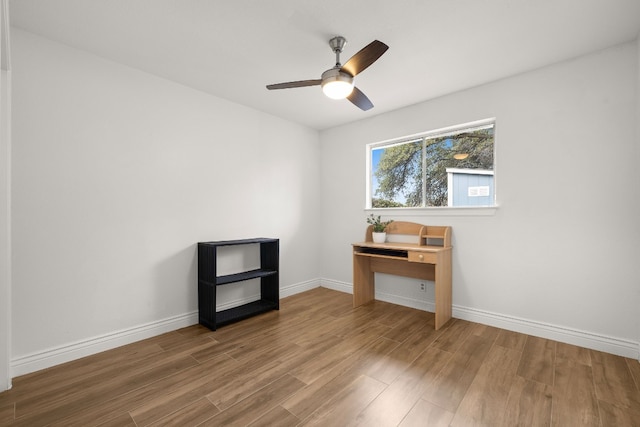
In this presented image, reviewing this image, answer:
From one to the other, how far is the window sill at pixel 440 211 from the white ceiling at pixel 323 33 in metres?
1.32

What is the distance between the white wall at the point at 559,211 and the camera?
2271 mm

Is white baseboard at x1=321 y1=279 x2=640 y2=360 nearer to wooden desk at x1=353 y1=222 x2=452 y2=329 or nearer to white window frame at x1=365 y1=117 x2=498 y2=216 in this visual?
wooden desk at x1=353 y1=222 x2=452 y2=329

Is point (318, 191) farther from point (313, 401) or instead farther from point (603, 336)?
point (603, 336)

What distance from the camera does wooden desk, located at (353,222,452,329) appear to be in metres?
2.85

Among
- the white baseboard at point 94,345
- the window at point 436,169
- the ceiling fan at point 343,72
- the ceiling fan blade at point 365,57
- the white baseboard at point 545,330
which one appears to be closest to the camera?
the ceiling fan blade at point 365,57

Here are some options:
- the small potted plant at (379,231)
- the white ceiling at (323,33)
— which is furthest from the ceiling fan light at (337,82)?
the small potted plant at (379,231)

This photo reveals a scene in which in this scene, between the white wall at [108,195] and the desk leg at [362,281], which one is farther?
the desk leg at [362,281]

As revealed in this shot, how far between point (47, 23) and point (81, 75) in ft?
1.25

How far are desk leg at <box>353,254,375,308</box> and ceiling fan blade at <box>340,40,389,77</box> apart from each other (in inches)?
85.4

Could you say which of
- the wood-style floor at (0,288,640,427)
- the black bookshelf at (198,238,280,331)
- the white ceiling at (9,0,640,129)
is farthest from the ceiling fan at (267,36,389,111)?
the wood-style floor at (0,288,640,427)

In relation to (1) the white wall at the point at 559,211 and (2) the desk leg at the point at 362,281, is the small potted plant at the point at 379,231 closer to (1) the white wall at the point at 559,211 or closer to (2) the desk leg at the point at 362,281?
(2) the desk leg at the point at 362,281

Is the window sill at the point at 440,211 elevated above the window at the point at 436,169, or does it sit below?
below

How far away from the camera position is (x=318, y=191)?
14.8ft

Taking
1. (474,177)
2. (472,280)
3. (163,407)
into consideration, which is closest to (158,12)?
(163,407)
